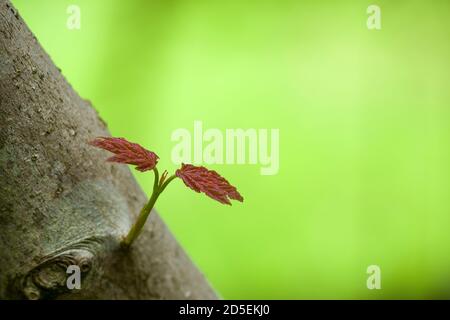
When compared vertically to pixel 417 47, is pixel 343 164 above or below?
below

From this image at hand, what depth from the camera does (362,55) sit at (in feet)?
5.01

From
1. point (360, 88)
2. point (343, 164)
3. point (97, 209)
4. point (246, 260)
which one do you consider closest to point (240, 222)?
point (246, 260)

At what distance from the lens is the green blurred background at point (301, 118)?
1.37m

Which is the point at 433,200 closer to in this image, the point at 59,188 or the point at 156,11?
the point at 156,11

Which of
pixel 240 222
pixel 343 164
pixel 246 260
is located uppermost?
pixel 343 164

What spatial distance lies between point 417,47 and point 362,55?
0.17 meters

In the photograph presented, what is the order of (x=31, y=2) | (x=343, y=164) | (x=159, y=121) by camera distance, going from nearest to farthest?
(x=31, y=2) → (x=159, y=121) → (x=343, y=164)

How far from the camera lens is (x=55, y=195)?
345 mm

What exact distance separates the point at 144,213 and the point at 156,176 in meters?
0.03

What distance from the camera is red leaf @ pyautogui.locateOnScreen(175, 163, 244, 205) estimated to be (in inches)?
15.4
